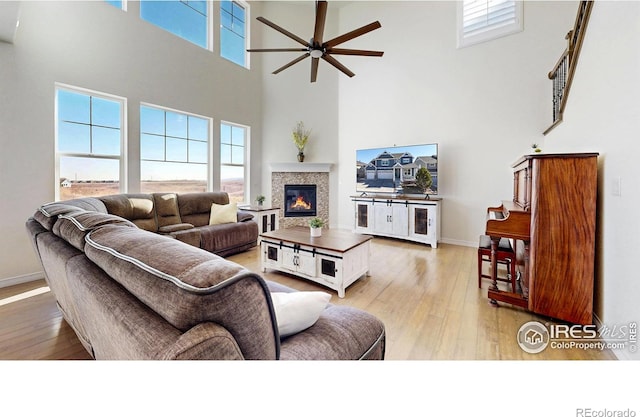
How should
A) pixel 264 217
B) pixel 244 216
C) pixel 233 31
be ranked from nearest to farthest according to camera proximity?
pixel 244 216 → pixel 264 217 → pixel 233 31

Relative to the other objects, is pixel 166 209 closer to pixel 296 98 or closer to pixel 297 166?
pixel 297 166

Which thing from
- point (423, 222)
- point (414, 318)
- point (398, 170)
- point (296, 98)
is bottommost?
point (414, 318)

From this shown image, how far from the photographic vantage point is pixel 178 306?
1.94 feet

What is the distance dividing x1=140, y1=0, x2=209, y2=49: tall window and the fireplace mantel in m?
2.52

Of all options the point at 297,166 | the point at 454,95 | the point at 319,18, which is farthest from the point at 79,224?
the point at 454,95

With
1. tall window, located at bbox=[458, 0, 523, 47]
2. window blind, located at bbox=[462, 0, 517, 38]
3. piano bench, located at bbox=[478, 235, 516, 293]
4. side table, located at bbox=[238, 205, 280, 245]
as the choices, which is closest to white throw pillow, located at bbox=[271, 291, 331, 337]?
piano bench, located at bbox=[478, 235, 516, 293]

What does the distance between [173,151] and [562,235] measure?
5.06 metres

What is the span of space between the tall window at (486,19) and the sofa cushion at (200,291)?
536 centimetres

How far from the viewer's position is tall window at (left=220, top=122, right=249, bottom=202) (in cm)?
519

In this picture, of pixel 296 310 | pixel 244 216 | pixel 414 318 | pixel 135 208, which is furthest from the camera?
pixel 244 216

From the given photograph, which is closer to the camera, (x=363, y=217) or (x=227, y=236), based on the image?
(x=227, y=236)
